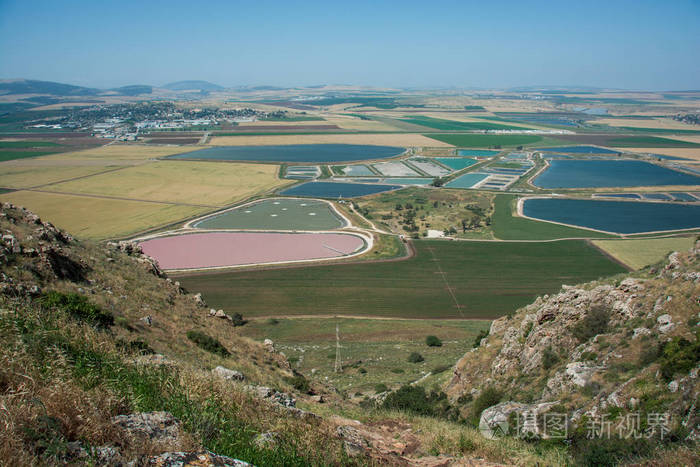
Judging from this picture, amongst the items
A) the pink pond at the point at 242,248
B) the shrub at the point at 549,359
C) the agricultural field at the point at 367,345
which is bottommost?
the agricultural field at the point at 367,345

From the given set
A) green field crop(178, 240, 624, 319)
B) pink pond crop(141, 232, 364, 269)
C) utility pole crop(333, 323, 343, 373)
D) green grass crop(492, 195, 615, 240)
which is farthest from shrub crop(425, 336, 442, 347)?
green grass crop(492, 195, 615, 240)

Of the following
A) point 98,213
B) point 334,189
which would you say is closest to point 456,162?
point 334,189

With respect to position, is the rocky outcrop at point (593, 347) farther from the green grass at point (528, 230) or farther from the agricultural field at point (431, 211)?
the agricultural field at point (431, 211)

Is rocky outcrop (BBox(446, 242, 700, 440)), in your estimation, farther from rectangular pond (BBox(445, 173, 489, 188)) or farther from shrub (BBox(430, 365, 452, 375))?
rectangular pond (BBox(445, 173, 489, 188))

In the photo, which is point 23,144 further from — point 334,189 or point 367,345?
point 367,345

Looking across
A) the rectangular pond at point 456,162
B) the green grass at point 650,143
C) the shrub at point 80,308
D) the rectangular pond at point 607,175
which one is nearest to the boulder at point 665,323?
the shrub at point 80,308

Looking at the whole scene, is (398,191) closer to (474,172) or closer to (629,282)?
(474,172)

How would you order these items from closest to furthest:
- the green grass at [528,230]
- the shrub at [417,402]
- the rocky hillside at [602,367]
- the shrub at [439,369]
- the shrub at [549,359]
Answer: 1. the rocky hillside at [602,367]
2. the shrub at [417,402]
3. the shrub at [549,359]
4. the shrub at [439,369]
5. the green grass at [528,230]
